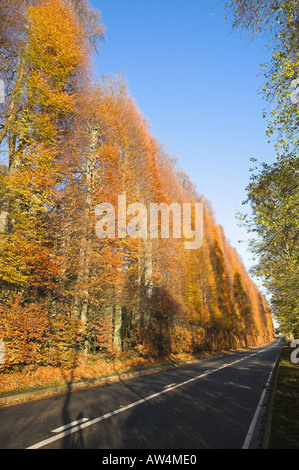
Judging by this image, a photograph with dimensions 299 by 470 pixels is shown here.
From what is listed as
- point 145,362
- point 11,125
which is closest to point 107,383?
point 145,362

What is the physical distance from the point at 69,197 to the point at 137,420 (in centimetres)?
1008

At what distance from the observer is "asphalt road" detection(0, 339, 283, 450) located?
5043 mm

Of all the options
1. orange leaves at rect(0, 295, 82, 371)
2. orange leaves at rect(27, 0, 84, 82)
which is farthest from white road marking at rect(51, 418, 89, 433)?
orange leaves at rect(27, 0, 84, 82)

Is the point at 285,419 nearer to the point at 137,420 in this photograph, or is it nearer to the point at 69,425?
the point at 137,420

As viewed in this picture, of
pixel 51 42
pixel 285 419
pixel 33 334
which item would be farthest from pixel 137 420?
pixel 51 42

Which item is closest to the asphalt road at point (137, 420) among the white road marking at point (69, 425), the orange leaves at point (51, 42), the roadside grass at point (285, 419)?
the white road marking at point (69, 425)

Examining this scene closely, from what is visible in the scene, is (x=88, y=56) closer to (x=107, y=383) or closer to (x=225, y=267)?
(x=107, y=383)

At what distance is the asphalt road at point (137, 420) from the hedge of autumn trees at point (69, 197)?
3.49m

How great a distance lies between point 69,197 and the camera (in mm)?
13727

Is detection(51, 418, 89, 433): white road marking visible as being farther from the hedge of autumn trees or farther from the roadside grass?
the hedge of autumn trees

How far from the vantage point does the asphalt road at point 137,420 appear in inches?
199

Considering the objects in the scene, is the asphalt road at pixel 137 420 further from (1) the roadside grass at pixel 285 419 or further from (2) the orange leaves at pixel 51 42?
(2) the orange leaves at pixel 51 42

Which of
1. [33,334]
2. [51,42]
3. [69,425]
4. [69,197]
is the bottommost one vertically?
[69,425]
